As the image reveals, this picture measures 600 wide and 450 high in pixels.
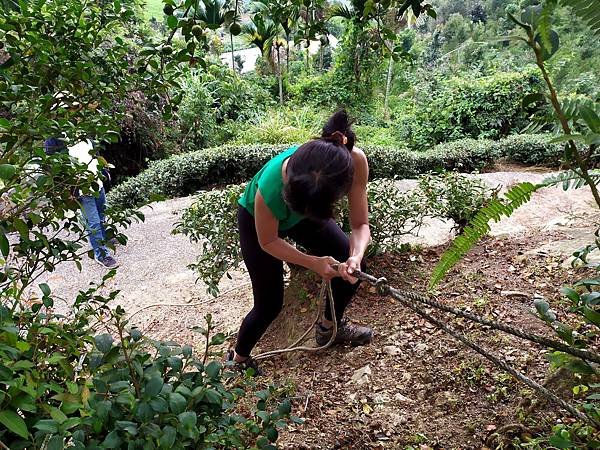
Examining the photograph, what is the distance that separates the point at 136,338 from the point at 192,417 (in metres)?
0.25

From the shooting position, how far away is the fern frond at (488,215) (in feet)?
3.45

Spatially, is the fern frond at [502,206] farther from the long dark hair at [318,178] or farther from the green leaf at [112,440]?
the green leaf at [112,440]

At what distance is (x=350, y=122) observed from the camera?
1.96 meters

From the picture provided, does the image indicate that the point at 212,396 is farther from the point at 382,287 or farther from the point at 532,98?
the point at 532,98

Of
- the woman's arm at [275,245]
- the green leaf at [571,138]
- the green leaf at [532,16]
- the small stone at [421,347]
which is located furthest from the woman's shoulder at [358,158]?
the green leaf at [571,138]

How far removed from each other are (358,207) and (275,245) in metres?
0.44

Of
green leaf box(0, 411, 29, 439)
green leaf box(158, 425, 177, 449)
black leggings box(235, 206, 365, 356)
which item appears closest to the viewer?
green leaf box(0, 411, 29, 439)

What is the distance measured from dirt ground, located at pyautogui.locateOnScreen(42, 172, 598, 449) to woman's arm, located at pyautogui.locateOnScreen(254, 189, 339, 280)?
625 millimetres

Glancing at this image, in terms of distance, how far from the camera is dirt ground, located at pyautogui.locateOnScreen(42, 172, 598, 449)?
187 centimetres

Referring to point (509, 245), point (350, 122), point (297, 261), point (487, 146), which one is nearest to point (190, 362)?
Answer: point (297, 261)

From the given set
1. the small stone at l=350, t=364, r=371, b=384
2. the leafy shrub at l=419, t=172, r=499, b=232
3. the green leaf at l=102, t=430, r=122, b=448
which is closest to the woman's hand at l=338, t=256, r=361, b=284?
the small stone at l=350, t=364, r=371, b=384

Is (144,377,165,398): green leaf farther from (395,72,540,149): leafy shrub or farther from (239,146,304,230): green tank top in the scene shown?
(395,72,540,149): leafy shrub

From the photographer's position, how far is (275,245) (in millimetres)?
1940

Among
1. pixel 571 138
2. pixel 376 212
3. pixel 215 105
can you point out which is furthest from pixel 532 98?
pixel 215 105
